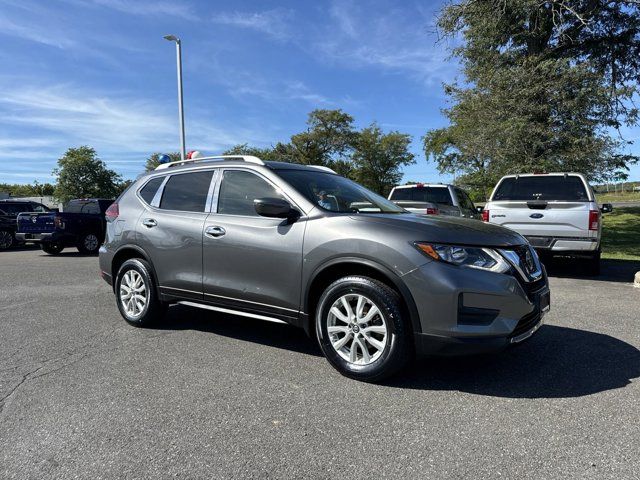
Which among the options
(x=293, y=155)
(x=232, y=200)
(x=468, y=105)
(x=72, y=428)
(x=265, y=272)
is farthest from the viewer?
(x=293, y=155)

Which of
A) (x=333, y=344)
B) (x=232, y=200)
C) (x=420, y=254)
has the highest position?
(x=232, y=200)

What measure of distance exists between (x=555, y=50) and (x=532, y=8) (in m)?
2.11

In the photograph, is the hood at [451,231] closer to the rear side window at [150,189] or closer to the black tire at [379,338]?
the black tire at [379,338]

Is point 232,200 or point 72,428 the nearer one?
point 72,428

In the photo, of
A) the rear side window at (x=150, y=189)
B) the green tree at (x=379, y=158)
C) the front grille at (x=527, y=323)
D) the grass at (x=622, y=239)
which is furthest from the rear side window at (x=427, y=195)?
the green tree at (x=379, y=158)

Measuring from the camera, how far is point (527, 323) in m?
3.49

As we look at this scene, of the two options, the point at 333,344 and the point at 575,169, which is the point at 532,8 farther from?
the point at 333,344

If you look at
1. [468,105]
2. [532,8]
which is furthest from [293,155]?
[532,8]

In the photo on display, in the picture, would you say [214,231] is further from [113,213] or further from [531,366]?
[531,366]

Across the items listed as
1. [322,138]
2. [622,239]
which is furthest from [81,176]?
[622,239]

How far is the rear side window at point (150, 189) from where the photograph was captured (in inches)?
207

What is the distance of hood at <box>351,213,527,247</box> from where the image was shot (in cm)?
340

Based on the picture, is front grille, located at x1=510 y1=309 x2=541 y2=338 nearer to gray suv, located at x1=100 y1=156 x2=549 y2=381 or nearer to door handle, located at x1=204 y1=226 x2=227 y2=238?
→ gray suv, located at x1=100 y1=156 x2=549 y2=381

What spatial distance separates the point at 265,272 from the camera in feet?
13.3
